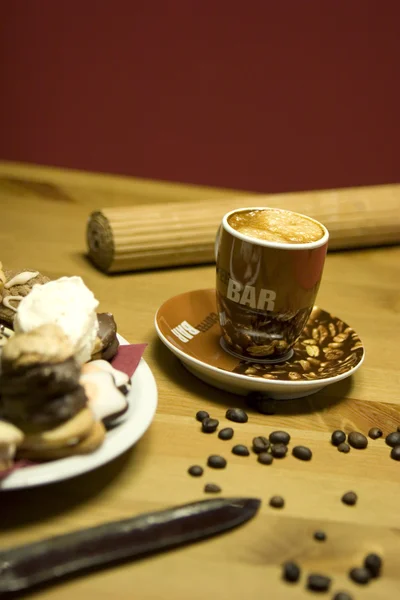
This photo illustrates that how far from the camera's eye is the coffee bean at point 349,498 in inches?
34.0

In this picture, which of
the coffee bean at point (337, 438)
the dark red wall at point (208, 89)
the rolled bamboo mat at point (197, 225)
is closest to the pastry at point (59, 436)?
the coffee bean at point (337, 438)

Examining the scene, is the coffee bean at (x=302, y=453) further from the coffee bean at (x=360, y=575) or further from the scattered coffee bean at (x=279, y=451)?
the coffee bean at (x=360, y=575)

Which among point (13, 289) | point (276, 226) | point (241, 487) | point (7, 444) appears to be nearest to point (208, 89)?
point (276, 226)

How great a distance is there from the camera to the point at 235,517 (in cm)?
80

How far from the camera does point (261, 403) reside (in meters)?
1.03

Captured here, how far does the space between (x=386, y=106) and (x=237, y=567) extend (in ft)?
5.83

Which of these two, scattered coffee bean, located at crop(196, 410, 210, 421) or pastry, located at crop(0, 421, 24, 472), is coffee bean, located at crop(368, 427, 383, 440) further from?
pastry, located at crop(0, 421, 24, 472)

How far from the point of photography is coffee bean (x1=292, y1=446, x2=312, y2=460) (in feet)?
3.07

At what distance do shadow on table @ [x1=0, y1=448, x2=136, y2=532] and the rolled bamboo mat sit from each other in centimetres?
65

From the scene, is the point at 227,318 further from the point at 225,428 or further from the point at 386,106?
the point at 386,106

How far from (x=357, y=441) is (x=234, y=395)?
190 mm

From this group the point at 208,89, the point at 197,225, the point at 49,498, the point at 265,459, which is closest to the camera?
the point at 49,498

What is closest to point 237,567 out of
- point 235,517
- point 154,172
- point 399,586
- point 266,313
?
point 235,517

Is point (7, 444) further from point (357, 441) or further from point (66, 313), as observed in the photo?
point (357, 441)
